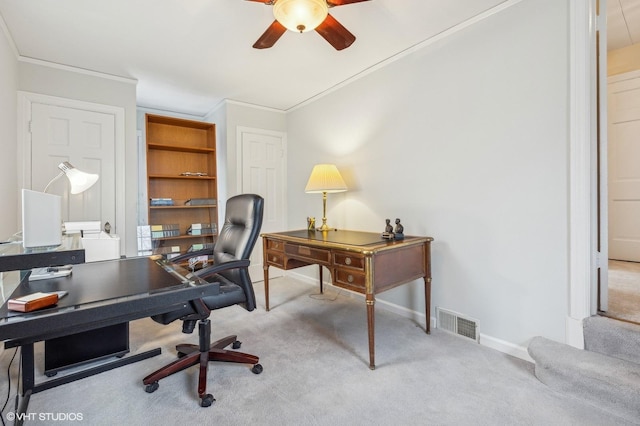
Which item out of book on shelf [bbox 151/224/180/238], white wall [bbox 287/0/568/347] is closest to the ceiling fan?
white wall [bbox 287/0/568/347]

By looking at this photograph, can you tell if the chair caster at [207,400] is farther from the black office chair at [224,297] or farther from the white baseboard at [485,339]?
the white baseboard at [485,339]

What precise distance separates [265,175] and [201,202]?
2.85ft

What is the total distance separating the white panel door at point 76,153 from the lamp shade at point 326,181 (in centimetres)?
203

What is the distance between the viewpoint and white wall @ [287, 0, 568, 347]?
1801mm

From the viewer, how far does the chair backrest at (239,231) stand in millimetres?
1981

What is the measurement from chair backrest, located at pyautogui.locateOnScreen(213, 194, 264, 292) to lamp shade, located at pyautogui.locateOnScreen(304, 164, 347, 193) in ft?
2.73

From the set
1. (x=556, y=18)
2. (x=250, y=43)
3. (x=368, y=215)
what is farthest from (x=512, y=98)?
(x=250, y=43)

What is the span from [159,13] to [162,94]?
1.66 m

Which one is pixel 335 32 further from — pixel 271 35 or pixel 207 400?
pixel 207 400

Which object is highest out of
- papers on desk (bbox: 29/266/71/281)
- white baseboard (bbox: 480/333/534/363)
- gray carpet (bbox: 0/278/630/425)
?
papers on desk (bbox: 29/266/71/281)

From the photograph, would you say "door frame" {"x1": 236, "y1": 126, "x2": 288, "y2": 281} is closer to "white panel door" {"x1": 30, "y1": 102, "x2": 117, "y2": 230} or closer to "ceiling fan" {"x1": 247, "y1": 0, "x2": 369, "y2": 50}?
"white panel door" {"x1": 30, "y1": 102, "x2": 117, "y2": 230}

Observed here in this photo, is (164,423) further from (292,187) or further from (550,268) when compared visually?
(292,187)

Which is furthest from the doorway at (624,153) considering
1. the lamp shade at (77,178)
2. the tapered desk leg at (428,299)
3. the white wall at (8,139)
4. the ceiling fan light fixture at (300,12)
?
the white wall at (8,139)

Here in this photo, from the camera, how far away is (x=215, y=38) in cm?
231
